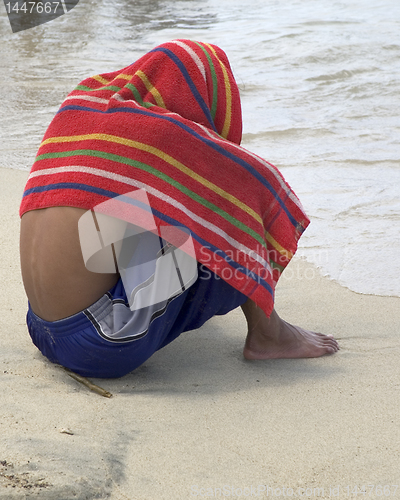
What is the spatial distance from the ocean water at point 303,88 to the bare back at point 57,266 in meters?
1.49

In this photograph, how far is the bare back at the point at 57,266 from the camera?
1.54m

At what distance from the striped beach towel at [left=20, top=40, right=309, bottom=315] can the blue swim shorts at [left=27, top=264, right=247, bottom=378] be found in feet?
0.37

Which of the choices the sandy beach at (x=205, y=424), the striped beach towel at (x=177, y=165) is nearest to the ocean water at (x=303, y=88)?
the sandy beach at (x=205, y=424)

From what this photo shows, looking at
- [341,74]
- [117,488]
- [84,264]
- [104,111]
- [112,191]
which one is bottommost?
[341,74]

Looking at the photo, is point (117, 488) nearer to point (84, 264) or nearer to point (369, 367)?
point (84, 264)

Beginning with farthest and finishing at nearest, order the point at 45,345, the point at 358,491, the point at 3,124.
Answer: the point at 3,124
the point at 45,345
the point at 358,491

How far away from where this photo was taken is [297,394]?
5.72 ft

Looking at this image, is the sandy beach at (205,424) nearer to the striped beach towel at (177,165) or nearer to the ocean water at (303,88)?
the striped beach towel at (177,165)

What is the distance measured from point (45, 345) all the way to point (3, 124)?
3726 mm

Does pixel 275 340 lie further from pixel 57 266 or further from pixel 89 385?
pixel 57 266

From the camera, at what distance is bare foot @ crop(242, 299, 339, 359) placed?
6.35ft

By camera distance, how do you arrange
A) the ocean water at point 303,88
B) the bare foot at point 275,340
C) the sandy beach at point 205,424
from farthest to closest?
the ocean water at point 303,88, the bare foot at point 275,340, the sandy beach at point 205,424

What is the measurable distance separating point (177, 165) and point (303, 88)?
200 inches

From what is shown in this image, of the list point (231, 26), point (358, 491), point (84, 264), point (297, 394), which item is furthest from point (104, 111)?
point (231, 26)
